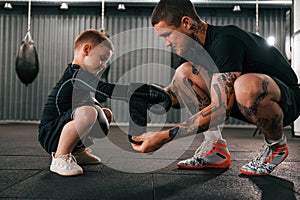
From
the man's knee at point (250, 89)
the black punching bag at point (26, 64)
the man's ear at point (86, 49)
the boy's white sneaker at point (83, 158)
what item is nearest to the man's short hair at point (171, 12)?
the man's knee at point (250, 89)

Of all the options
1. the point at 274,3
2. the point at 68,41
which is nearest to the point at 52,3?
the point at 68,41

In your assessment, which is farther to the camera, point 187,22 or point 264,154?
point 264,154

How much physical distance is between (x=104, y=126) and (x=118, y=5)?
3.52 meters

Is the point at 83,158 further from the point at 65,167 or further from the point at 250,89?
the point at 250,89

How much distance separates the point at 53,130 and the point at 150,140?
53cm

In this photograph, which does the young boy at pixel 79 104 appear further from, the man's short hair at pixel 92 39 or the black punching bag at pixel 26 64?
the black punching bag at pixel 26 64

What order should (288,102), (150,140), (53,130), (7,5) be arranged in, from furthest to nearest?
(7,5)
(53,130)
(288,102)
(150,140)

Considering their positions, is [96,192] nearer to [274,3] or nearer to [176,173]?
[176,173]

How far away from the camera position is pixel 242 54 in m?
0.94

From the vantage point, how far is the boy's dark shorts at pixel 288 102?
3.31 feet

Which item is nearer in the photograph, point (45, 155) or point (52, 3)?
point (45, 155)

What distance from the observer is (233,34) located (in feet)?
3.15

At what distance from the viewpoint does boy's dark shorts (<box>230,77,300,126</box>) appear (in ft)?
Answer: 3.31

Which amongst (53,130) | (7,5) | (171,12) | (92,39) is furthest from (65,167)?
(7,5)
